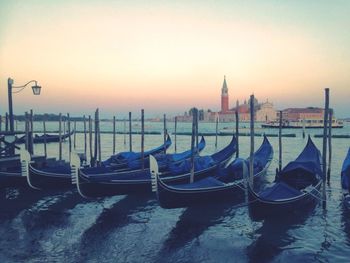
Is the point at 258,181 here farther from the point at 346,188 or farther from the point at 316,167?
the point at 346,188

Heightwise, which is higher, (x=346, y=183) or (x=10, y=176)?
(x=346, y=183)

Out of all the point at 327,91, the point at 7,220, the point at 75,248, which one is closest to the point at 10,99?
the point at 7,220

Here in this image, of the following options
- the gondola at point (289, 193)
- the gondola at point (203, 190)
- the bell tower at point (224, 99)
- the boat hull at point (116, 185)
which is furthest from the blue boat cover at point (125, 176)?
the bell tower at point (224, 99)

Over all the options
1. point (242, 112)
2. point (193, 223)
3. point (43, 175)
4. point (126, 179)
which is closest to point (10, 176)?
point (43, 175)

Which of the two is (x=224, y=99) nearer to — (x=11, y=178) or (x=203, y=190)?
(x=11, y=178)

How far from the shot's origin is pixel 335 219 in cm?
827

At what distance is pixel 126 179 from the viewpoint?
991 cm

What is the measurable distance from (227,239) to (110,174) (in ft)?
16.1

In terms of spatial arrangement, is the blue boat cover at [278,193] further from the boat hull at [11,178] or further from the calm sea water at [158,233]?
the boat hull at [11,178]

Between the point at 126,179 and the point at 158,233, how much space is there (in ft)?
9.68

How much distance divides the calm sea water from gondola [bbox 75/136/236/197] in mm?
456

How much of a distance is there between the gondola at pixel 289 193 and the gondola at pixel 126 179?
2.67 meters

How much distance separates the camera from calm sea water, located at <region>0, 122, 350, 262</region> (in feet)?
20.1

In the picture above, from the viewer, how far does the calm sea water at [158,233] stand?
6.11 m
